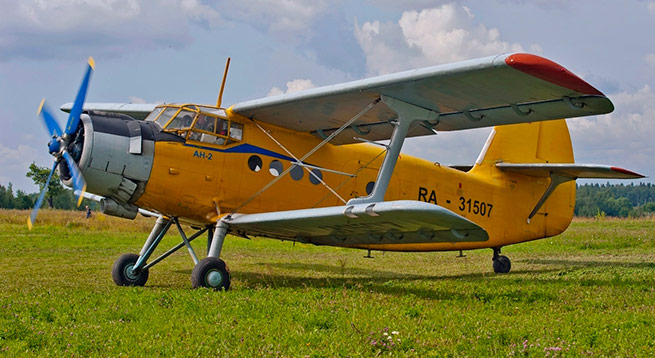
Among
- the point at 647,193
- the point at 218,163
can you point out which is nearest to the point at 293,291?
the point at 218,163

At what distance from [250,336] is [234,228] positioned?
14.5 ft

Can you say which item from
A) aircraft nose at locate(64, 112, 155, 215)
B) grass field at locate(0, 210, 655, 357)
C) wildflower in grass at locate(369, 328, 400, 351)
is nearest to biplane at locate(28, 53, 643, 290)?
aircraft nose at locate(64, 112, 155, 215)

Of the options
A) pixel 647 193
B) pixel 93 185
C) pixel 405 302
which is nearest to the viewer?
pixel 405 302

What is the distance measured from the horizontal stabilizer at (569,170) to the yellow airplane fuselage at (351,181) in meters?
0.21

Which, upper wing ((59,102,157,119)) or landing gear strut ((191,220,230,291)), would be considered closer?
landing gear strut ((191,220,230,291))

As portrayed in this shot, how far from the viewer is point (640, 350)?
5.09m

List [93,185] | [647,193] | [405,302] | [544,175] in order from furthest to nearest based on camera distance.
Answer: [647,193], [544,175], [93,185], [405,302]

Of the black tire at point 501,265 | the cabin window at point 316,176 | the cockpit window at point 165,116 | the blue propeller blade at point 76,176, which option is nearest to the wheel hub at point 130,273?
the blue propeller blade at point 76,176

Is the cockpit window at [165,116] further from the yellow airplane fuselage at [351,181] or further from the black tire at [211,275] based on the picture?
the black tire at [211,275]

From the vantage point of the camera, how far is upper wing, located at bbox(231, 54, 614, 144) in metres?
7.98

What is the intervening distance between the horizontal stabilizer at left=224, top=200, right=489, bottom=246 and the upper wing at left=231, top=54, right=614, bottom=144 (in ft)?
6.00

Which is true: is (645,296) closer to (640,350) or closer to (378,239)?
(640,350)

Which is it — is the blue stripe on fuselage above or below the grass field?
above

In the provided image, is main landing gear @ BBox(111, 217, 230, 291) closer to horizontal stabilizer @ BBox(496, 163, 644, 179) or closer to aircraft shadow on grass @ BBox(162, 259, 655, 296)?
aircraft shadow on grass @ BBox(162, 259, 655, 296)
